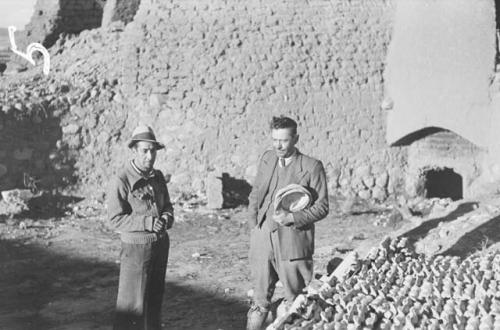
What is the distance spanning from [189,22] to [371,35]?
266 centimetres

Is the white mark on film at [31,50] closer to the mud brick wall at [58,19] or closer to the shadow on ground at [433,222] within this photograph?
the mud brick wall at [58,19]

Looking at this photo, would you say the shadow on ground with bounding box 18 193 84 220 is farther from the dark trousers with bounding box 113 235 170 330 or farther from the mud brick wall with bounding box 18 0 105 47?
the dark trousers with bounding box 113 235 170 330

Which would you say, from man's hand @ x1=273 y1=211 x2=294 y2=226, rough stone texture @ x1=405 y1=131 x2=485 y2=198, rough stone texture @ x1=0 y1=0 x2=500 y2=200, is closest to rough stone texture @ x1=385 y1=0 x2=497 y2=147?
rough stone texture @ x1=0 y1=0 x2=500 y2=200

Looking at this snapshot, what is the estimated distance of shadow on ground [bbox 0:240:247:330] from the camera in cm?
720

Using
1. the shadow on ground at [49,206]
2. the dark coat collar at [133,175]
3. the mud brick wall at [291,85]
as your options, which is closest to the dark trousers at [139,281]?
the dark coat collar at [133,175]

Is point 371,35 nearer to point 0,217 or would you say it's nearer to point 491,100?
point 491,100

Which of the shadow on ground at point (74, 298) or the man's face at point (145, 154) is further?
the shadow on ground at point (74, 298)

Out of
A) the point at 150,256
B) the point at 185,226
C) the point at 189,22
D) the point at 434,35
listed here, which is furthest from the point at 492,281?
the point at 189,22

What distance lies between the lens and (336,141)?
12.0m

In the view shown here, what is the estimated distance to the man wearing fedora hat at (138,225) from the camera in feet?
17.8

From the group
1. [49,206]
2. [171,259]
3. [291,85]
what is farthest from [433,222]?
[49,206]

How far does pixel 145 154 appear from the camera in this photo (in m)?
5.46

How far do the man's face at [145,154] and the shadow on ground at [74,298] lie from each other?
200 cm

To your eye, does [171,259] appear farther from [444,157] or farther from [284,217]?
[444,157]
